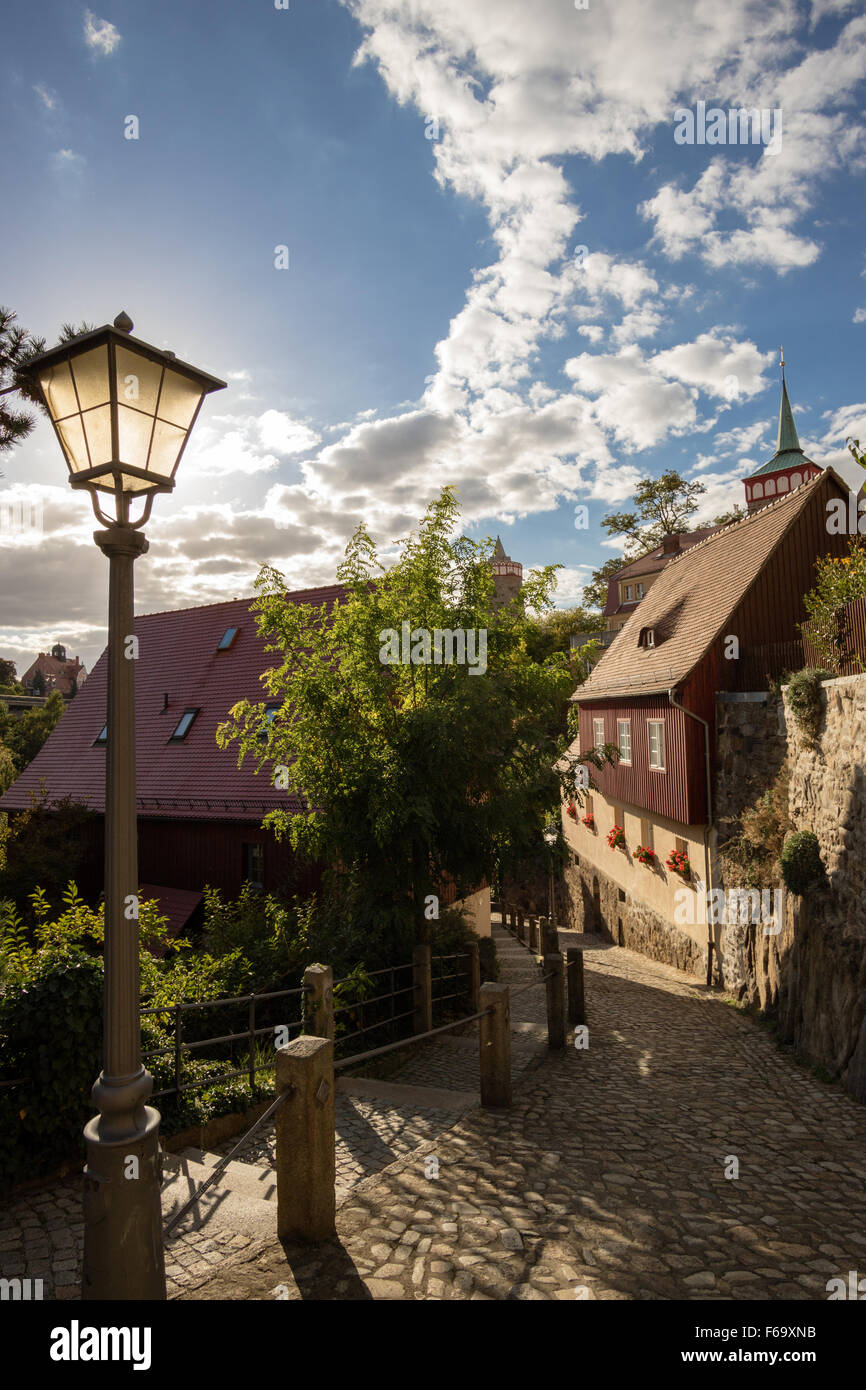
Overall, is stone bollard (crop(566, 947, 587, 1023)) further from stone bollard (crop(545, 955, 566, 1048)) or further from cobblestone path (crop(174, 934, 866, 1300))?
cobblestone path (crop(174, 934, 866, 1300))

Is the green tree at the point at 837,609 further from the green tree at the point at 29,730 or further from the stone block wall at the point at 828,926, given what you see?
the green tree at the point at 29,730

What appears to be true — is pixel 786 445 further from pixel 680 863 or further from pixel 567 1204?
pixel 567 1204

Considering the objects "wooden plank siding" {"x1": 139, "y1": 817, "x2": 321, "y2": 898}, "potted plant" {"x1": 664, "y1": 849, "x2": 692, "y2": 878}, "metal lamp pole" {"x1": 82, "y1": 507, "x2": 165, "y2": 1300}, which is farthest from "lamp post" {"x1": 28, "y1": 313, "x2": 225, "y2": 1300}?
"potted plant" {"x1": 664, "y1": 849, "x2": 692, "y2": 878}

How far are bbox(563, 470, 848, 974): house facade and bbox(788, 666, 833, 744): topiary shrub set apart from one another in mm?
3189

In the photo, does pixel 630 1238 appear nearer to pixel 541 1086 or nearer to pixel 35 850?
pixel 541 1086

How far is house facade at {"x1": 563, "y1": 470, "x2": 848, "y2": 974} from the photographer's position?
14492 millimetres

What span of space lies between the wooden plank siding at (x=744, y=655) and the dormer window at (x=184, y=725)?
38.1 ft

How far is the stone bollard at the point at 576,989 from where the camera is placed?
972 cm

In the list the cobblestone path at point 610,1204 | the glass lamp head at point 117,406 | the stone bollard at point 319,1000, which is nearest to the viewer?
the glass lamp head at point 117,406

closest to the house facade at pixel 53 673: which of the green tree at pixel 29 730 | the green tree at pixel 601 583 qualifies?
the green tree at pixel 29 730

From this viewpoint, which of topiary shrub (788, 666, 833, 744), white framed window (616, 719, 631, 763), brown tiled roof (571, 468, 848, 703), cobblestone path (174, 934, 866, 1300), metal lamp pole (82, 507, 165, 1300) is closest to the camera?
metal lamp pole (82, 507, 165, 1300)

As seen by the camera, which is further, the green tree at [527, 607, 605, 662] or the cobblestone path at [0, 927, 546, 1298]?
the green tree at [527, 607, 605, 662]
